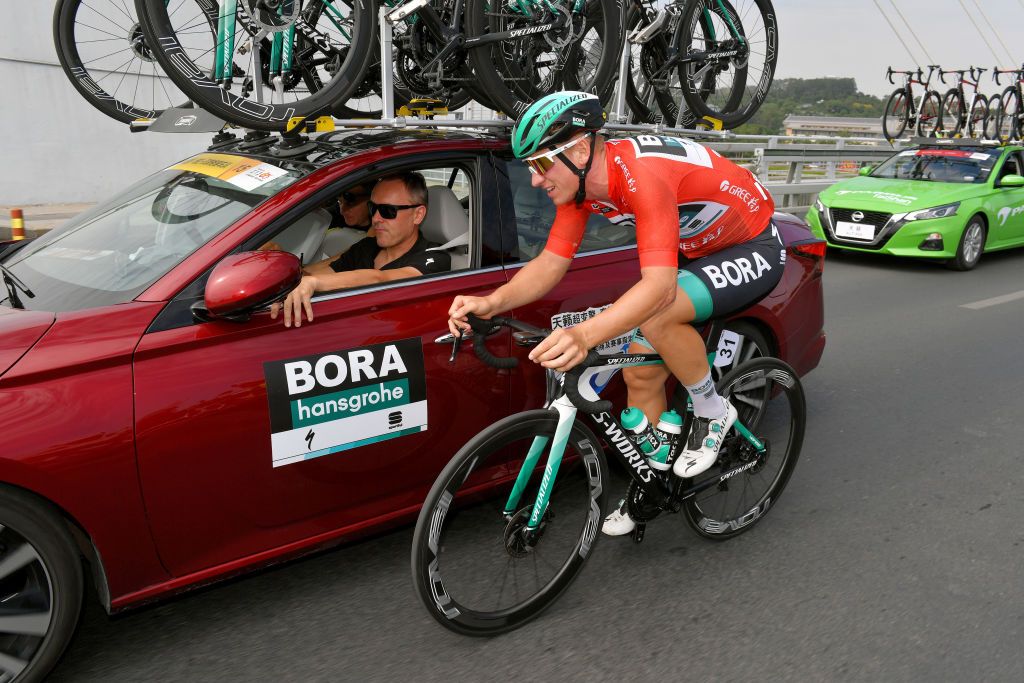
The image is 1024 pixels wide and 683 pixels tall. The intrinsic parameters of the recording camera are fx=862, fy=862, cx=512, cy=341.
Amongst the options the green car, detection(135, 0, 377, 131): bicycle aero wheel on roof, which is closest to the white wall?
detection(135, 0, 377, 131): bicycle aero wheel on roof

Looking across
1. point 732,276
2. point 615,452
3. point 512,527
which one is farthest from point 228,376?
point 732,276

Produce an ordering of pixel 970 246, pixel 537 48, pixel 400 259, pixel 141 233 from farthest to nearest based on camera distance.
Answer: pixel 970 246, pixel 537 48, pixel 400 259, pixel 141 233

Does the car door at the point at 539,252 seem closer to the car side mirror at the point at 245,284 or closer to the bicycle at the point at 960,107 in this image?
the car side mirror at the point at 245,284

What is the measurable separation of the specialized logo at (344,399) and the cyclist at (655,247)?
30 centimetres

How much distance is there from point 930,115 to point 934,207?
910cm

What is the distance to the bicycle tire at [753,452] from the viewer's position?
338cm

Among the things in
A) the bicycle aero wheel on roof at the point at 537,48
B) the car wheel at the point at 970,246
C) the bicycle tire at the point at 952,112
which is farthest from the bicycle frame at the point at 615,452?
the bicycle tire at the point at 952,112

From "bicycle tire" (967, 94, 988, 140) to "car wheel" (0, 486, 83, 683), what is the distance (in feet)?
65.2

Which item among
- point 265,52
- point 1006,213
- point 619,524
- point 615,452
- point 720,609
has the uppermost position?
point 265,52

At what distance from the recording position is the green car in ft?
32.8

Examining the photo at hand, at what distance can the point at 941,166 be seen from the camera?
11211 mm

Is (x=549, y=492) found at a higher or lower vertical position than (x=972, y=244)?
higher

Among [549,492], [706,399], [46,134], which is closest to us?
[549,492]

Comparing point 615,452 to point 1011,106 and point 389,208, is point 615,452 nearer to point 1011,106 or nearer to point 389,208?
point 389,208
